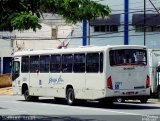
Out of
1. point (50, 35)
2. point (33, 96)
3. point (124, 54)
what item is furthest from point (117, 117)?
point (50, 35)

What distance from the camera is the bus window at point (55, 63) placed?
28.8 m

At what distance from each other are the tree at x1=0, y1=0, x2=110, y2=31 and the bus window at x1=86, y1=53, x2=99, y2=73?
13.0m

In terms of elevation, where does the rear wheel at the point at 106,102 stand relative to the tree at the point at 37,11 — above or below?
below

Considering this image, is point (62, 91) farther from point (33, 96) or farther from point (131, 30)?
point (131, 30)

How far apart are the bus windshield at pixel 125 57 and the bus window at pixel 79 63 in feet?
7.03

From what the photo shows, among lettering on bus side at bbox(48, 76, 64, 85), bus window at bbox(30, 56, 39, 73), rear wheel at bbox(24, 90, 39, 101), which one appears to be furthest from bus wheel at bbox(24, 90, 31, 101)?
lettering on bus side at bbox(48, 76, 64, 85)

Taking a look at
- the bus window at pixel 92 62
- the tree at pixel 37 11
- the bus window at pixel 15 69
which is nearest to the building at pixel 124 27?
the bus window at pixel 15 69

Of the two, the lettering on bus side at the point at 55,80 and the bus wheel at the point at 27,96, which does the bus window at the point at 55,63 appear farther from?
the bus wheel at the point at 27,96

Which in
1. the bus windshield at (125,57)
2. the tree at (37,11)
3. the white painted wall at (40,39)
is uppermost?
the white painted wall at (40,39)

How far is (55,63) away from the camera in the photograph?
29.0 metres

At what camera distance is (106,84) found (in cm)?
2492

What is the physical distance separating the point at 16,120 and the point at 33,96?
568 inches

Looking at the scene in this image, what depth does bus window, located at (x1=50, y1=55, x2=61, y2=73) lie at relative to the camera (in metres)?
28.8

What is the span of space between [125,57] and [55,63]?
517 cm
